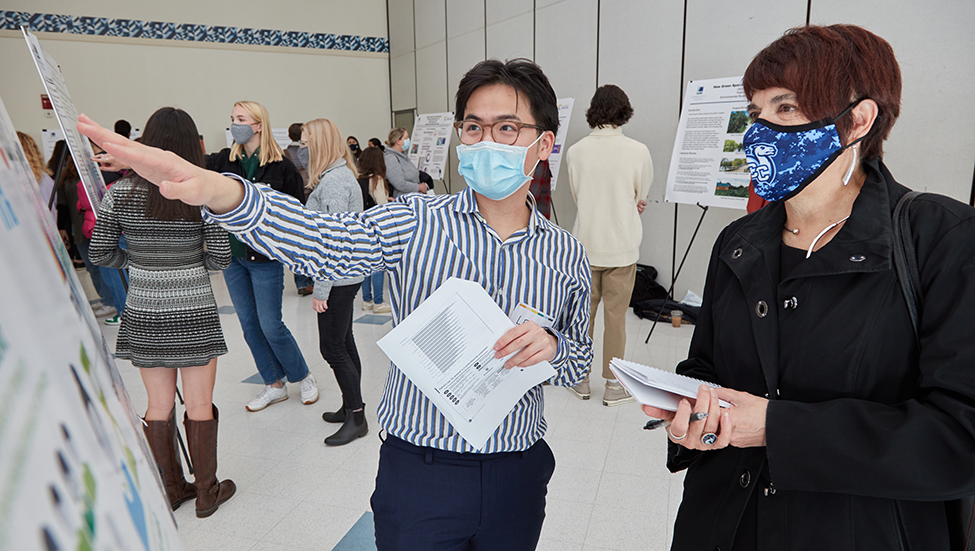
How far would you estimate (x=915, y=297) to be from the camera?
92 centimetres

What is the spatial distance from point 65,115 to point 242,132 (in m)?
1.37

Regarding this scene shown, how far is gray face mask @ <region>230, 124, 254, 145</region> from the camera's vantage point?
303 centimetres

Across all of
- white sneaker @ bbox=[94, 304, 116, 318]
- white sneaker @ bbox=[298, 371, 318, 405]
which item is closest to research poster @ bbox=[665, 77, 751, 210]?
white sneaker @ bbox=[298, 371, 318, 405]

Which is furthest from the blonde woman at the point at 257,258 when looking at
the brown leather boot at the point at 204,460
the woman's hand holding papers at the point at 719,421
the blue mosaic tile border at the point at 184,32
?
the blue mosaic tile border at the point at 184,32

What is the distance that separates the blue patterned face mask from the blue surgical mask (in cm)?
49

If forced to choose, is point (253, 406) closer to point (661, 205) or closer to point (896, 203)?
point (896, 203)

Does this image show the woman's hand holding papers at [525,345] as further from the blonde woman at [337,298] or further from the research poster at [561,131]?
the research poster at [561,131]

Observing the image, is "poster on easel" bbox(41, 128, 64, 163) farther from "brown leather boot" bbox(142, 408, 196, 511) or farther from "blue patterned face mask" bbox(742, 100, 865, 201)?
"blue patterned face mask" bbox(742, 100, 865, 201)

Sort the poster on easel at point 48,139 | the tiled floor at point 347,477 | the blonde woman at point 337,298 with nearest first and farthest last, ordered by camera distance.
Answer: the tiled floor at point 347,477 → the blonde woman at point 337,298 → the poster on easel at point 48,139

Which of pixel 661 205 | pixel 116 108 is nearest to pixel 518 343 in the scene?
pixel 661 205

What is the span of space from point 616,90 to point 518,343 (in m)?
2.74

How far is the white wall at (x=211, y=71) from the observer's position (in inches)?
280

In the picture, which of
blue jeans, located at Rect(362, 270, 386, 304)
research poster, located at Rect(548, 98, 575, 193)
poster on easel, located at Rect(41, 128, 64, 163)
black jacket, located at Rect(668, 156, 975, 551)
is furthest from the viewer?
poster on easel, located at Rect(41, 128, 64, 163)

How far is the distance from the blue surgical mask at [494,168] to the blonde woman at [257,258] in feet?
6.42
